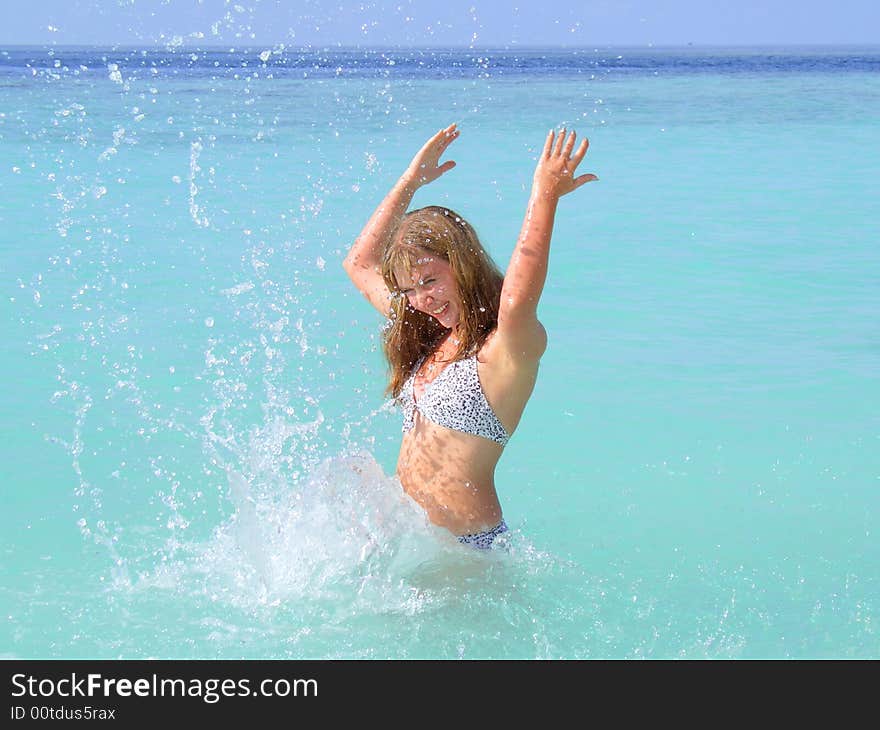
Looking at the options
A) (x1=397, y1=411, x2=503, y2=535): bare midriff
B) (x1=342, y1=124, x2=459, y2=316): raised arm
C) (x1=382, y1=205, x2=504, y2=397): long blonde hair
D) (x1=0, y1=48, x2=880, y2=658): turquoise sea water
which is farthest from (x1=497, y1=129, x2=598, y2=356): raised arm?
(x1=0, y1=48, x2=880, y2=658): turquoise sea water

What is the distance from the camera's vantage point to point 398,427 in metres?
5.86

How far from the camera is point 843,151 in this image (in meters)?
16.5

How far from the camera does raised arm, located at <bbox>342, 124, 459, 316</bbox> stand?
12.5ft

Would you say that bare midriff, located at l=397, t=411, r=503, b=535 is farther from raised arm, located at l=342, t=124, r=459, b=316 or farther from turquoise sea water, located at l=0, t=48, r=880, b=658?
raised arm, located at l=342, t=124, r=459, b=316

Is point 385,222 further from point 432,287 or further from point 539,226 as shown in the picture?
point 539,226

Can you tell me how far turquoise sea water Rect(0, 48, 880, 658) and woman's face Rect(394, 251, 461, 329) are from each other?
23.3 inches

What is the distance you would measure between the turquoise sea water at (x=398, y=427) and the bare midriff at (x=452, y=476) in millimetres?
78

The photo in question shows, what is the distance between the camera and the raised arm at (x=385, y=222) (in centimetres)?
381

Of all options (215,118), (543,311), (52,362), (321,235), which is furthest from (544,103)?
(52,362)

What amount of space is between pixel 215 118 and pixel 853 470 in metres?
17.2

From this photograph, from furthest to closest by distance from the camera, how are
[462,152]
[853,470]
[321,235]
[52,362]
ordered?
[462,152], [321,235], [52,362], [853,470]

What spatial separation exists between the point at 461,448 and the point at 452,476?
105mm
